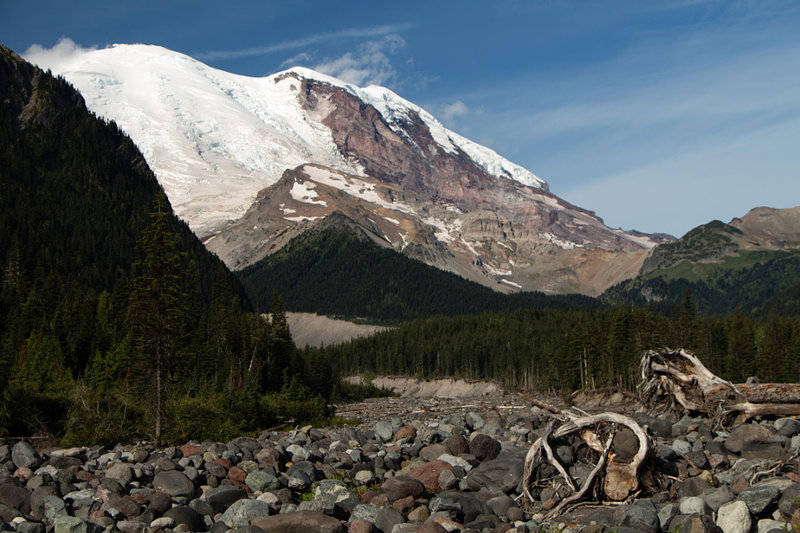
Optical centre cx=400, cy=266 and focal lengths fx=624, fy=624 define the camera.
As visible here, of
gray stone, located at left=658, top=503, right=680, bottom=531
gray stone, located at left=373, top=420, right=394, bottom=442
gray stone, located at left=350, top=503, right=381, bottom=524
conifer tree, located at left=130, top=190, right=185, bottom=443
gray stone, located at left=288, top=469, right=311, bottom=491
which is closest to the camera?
gray stone, located at left=658, top=503, right=680, bottom=531

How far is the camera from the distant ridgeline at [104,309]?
1166 inches

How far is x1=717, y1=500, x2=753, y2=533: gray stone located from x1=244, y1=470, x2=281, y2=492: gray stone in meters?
11.9

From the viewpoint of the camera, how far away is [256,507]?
15.7m

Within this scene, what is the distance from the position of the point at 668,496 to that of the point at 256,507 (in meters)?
10.1

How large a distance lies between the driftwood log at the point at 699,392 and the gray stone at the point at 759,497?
30.0ft

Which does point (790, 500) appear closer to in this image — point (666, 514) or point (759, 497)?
point (759, 497)

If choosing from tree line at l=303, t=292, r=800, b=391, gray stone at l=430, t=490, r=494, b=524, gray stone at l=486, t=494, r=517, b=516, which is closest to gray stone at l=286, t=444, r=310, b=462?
gray stone at l=430, t=490, r=494, b=524

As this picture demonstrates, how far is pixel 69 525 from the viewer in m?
14.5

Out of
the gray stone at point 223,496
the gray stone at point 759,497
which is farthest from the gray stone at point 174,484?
the gray stone at point 759,497

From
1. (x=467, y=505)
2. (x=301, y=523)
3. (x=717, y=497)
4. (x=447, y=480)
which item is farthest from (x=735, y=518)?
(x=301, y=523)

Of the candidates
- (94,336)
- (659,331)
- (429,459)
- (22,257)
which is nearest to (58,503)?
(429,459)

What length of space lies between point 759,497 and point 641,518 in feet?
8.11

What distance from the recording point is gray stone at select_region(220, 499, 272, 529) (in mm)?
15255

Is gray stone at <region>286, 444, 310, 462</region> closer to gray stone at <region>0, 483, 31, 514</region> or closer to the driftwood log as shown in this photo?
gray stone at <region>0, 483, 31, 514</region>
